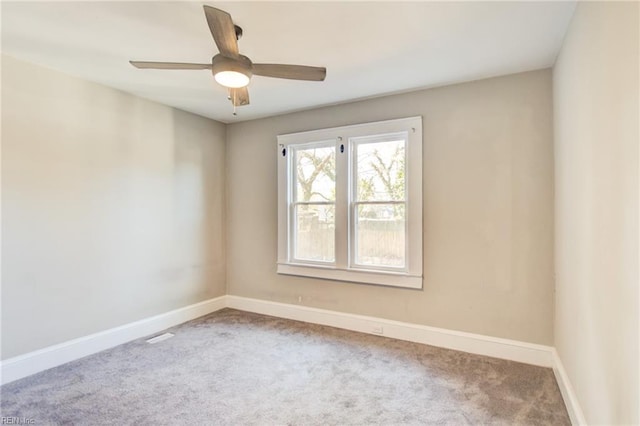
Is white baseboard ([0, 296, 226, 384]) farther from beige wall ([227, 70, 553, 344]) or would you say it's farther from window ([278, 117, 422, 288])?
beige wall ([227, 70, 553, 344])

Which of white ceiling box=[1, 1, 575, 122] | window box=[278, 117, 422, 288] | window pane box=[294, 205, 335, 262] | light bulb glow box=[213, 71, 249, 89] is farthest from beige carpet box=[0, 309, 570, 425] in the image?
white ceiling box=[1, 1, 575, 122]

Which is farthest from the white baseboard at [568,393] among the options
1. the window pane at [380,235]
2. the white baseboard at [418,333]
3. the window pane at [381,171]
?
the window pane at [381,171]

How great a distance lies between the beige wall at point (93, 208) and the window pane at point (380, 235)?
2.05 m

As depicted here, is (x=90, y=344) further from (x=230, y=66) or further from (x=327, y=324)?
(x=230, y=66)

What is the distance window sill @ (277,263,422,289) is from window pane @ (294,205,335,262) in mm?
139

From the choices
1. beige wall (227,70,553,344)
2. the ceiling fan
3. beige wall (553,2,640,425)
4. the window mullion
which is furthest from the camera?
the window mullion

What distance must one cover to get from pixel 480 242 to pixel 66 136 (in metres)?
3.86

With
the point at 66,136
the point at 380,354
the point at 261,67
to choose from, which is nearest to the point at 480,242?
the point at 380,354

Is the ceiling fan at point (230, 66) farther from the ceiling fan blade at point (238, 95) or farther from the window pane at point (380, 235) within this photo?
the window pane at point (380, 235)

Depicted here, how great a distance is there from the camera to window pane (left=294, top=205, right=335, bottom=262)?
3990mm

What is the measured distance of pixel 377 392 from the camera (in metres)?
2.46

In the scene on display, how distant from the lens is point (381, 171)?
12.0 ft

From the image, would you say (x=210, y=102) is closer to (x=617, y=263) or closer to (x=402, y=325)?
(x=402, y=325)

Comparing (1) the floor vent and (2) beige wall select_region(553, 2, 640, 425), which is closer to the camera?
(2) beige wall select_region(553, 2, 640, 425)
